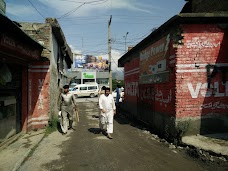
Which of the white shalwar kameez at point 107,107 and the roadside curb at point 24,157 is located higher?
the white shalwar kameez at point 107,107

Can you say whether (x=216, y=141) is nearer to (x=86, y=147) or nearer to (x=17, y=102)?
(x=86, y=147)

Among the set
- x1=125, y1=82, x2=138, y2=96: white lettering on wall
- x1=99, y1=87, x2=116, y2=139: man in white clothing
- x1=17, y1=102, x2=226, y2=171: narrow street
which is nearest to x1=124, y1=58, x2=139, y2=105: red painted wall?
x1=125, y1=82, x2=138, y2=96: white lettering on wall

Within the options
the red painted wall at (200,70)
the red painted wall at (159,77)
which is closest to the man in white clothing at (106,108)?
the red painted wall at (159,77)

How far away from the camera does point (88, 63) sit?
5741 cm

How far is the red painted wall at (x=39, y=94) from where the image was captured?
9484mm

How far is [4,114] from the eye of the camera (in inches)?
285

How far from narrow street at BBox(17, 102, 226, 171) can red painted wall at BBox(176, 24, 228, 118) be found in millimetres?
1640

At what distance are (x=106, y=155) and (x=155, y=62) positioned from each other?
4.70 metres

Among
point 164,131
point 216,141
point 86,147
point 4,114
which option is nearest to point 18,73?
point 4,114

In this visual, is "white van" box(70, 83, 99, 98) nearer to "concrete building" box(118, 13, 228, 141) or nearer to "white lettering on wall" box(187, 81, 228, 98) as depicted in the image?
"concrete building" box(118, 13, 228, 141)

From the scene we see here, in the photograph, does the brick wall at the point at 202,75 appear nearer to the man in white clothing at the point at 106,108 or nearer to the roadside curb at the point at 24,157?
the man in white clothing at the point at 106,108

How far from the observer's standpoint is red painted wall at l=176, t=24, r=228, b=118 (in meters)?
7.32

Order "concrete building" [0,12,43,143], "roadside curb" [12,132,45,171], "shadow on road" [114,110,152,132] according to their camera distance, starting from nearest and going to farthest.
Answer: "roadside curb" [12,132,45,171]
"concrete building" [0,12,43,143]
"shadow on road" [114,110,152,132]

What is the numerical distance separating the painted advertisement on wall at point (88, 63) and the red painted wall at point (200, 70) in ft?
159
